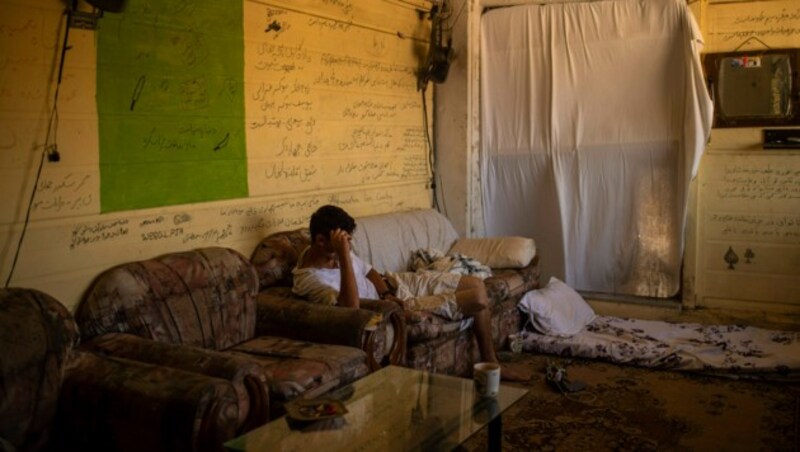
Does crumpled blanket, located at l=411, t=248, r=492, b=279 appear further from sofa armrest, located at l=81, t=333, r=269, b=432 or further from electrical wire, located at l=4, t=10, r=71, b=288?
electrical wire, located at l=4, t=10, r=71, b=288

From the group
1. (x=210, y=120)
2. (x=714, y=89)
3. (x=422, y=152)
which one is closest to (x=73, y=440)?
(x=210, y=120)

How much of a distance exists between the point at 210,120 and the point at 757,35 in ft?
11.9

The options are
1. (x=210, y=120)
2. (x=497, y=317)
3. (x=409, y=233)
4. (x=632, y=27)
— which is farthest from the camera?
(x=632, y=27)

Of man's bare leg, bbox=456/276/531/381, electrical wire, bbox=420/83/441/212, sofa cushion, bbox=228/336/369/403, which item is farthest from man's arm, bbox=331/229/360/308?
electrical wire, bbox=420/83/441/212

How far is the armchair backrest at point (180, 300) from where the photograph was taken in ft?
9.17

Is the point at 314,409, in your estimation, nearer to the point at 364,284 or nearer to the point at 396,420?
the point at 396,420

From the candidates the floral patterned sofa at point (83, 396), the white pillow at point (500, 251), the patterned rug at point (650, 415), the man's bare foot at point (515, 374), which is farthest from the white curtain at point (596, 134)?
the floral patterned sofa at point (83, 396)

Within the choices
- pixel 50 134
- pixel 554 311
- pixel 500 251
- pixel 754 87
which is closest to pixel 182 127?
pixel 50 134

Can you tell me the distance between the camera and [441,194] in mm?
5527

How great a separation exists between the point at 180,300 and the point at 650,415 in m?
2.19

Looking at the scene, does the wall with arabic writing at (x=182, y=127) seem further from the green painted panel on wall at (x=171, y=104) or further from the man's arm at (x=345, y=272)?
the man's arm at (x=345, y=272)

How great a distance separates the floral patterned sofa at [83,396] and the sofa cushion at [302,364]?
366mm

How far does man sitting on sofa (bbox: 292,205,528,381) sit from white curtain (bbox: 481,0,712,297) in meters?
1.57

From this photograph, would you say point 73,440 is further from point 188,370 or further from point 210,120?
point 210,120
